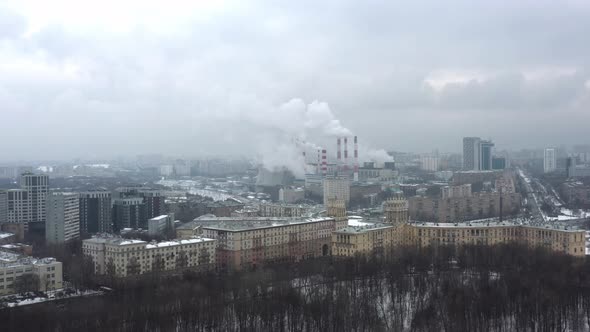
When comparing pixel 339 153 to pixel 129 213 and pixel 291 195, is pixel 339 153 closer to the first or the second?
pixel 291 195

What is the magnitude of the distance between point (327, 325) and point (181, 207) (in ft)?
75.2

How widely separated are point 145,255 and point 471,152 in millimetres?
49623

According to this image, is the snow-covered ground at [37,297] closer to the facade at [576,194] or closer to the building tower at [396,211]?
the building tower at [396,211]

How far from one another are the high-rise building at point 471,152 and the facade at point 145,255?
46.9 metres

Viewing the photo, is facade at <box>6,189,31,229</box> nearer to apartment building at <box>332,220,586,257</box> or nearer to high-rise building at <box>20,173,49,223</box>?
high-rise building at <box>20,173,49,223</box>

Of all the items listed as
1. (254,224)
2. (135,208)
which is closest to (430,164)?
(135,208)

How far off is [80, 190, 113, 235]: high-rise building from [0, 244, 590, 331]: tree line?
10830mm

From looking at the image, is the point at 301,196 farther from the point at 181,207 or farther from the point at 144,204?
the point at 144,204

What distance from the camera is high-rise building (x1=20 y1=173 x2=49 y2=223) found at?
27.1 meters

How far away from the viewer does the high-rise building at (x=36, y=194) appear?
27.1 m

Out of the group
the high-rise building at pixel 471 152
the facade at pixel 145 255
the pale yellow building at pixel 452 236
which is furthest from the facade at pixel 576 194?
the facade at pixel 145 255

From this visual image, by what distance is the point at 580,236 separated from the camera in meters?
19.2

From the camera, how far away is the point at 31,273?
635 inches

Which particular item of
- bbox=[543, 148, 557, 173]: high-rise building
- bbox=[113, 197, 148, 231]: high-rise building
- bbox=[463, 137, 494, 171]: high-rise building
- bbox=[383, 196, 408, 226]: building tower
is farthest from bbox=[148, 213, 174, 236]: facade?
bbox=[543, 148, 557, 173]: high-rise building
